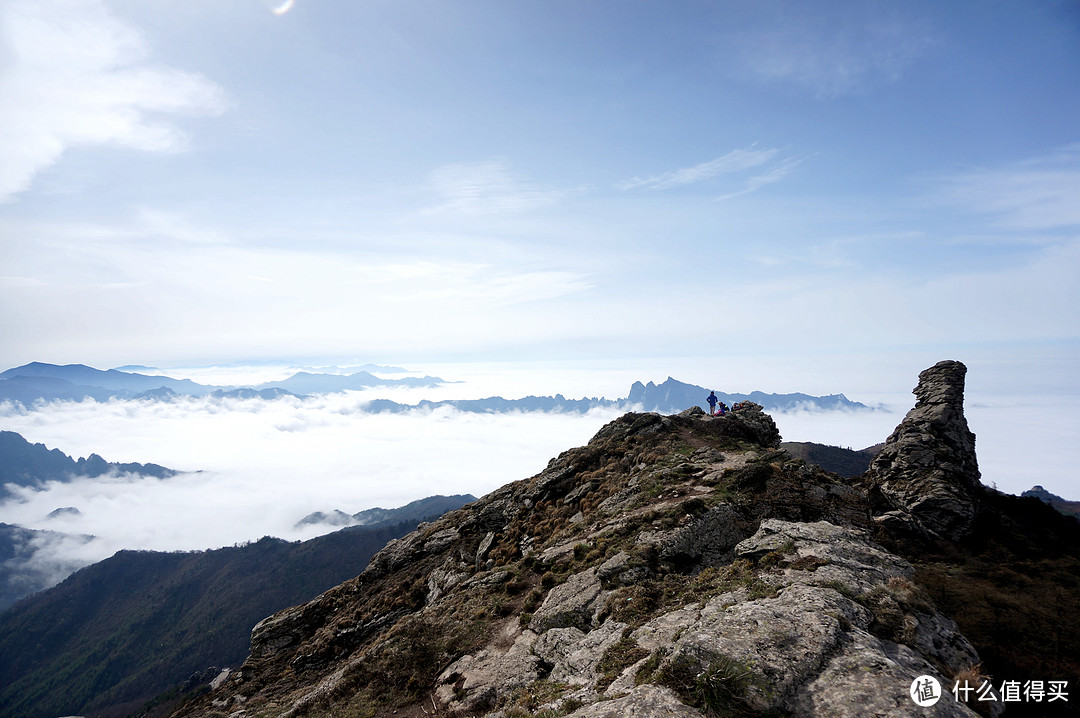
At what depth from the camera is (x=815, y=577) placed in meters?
16.1

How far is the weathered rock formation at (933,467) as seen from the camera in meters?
27.5

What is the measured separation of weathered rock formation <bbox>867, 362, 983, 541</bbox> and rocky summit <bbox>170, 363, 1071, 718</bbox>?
0.46 feet

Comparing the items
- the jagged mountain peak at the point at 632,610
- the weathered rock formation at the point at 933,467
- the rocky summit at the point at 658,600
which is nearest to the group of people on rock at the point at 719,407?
the rocky summit at the point at 658,600

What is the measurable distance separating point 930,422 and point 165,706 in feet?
940

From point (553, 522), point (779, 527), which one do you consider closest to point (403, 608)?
point (553, 522)

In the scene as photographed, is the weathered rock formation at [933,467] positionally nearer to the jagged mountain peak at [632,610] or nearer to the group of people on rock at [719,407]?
the jagged mountain peak at [632,610]

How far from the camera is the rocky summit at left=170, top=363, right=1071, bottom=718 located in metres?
11.8

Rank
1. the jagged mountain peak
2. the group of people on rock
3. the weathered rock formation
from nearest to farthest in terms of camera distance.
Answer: the jagged mountain peak → the weathered rock formation → the group of people on rock

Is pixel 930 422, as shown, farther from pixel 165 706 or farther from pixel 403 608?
pixel 165 706

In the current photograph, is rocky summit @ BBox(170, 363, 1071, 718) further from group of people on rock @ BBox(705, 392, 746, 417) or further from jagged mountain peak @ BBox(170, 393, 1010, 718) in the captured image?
group of people on rock @ BBox(705, 392, 746, 417)

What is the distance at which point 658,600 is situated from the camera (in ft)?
61.7

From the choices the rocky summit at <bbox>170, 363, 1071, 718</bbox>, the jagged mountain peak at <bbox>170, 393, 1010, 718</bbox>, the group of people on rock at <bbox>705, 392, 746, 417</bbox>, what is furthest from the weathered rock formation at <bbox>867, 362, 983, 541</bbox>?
the group of people on rock at <bbox>705, 392, 746, 417</bbox>

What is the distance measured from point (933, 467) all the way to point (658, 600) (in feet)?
85.9

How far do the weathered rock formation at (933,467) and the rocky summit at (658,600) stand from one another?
0.46ft
